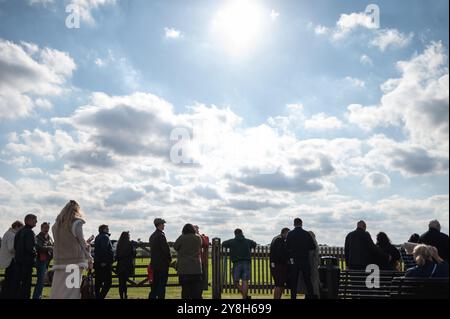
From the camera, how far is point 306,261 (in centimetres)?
1273

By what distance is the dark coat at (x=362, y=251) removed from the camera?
12031 millimetres

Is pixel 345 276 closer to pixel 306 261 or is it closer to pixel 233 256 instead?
pixel 306 261

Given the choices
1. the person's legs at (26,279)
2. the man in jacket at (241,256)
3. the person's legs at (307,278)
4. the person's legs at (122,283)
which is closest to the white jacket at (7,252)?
the person's legs at (26,279)

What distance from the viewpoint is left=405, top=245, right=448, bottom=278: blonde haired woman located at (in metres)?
8.18

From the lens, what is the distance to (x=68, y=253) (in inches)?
356

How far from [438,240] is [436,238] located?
5 centimetres

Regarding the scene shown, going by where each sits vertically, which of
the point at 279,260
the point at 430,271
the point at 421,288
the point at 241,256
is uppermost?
the point at 241,256

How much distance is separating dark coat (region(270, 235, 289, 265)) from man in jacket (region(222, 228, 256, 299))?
0.80 m

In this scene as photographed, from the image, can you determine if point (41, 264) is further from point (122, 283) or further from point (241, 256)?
point (241, 256)

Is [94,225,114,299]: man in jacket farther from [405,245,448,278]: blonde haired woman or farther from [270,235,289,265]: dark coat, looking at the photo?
[405,245,448,278]: blonde haired woman

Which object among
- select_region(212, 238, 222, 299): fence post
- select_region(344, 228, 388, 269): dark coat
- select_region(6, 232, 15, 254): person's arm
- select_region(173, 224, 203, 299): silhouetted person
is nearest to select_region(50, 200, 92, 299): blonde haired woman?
select_region(173, 224, 203, 299): silhouetted person

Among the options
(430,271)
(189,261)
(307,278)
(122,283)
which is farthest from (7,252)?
(430,271)
